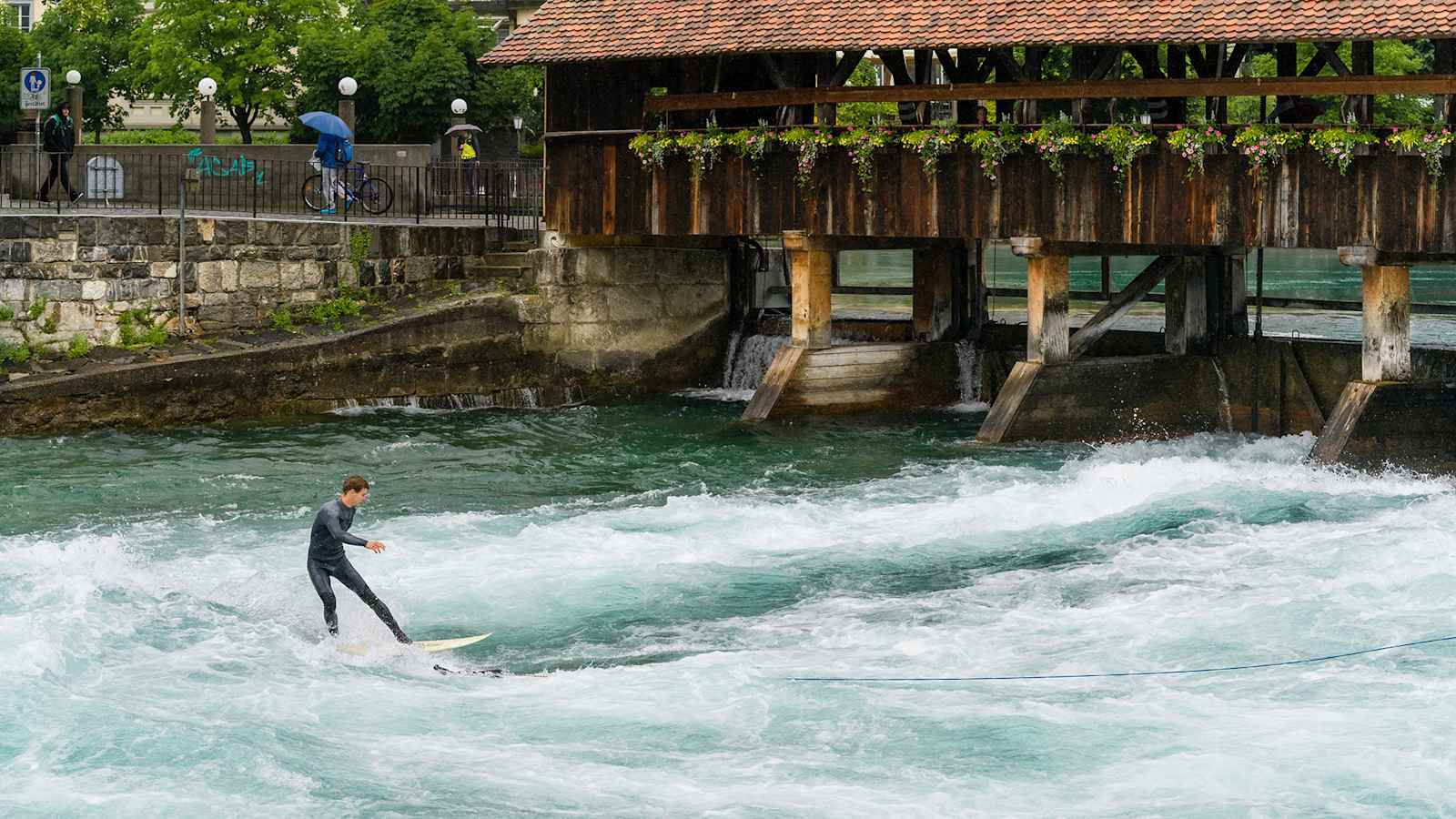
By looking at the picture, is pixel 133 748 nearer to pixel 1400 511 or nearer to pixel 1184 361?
pixel 1400 511

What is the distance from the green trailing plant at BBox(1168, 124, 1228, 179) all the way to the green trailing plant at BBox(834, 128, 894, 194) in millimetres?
3189

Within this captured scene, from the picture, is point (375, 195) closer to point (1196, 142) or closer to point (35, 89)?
point (35, 89)

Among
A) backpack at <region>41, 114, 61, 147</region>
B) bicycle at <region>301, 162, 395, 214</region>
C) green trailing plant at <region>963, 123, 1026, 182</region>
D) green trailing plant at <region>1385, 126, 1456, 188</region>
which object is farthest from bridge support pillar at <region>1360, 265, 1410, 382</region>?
backpack at <region>41, 114, 61, 147</region>

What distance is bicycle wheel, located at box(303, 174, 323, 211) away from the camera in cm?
2630

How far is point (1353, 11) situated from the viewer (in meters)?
19.3

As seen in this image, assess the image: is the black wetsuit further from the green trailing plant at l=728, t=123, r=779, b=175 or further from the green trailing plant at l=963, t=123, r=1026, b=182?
the green trailing plant at l=728, t=123, r=779, b=175

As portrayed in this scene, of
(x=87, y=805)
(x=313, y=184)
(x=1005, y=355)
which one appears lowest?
(x=87, y=805)

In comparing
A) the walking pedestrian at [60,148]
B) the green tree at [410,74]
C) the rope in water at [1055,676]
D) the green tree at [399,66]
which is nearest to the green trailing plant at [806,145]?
the walking pedestrian at [60,148]

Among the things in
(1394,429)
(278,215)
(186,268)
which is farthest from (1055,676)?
(278,215)

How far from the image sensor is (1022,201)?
70.1ft

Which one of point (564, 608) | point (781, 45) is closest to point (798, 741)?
point (564, 608)

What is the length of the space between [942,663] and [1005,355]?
38.2 ft

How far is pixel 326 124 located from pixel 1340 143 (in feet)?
39.6

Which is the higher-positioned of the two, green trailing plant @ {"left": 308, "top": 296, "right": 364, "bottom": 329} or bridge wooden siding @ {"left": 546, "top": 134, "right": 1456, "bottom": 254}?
bridge wooden siding @ {"left": 546, "top": 134, "right": 1456, "bottom": 254}
